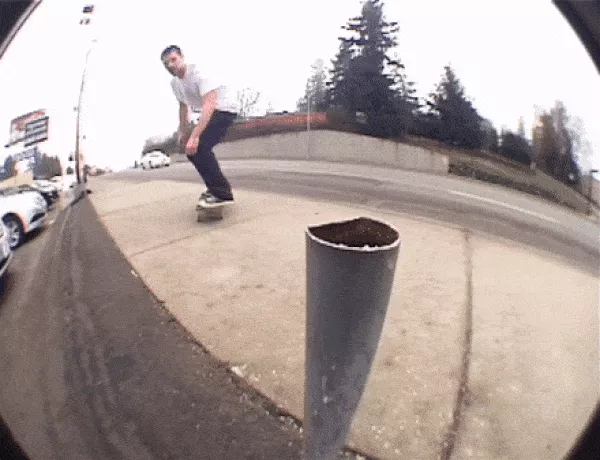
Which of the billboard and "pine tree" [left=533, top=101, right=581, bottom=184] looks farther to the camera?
the billboard

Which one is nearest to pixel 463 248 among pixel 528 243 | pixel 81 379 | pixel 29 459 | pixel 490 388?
pixel 528 243

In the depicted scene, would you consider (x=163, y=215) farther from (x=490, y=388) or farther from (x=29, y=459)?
(x=490, y=388)

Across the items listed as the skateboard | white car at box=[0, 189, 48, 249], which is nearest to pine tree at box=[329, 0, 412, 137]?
the skateboard

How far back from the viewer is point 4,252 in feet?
2.75

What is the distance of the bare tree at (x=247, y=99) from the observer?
0.80 m

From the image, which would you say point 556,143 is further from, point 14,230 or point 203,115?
point 14,230

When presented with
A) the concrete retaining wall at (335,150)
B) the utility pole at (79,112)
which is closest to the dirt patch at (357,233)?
the concrete retaining wall at (335,150)

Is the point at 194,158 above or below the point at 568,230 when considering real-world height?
above

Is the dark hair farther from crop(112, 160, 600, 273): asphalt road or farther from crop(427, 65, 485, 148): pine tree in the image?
crop(427, 65, 485, 148): pine tree

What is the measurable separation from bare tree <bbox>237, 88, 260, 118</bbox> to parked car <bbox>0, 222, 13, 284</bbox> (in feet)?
1.67

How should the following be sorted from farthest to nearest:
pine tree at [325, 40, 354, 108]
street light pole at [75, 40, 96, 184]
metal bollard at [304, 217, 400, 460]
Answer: street light pole at [75, 40, 96, 184]
pine tree at [325, 40, 354, 108]
metal bollard at [304, 217, 400, 460]

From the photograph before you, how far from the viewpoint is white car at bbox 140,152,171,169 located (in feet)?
2.94

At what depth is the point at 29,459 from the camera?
920 mm

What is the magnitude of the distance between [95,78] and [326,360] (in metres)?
0.71
